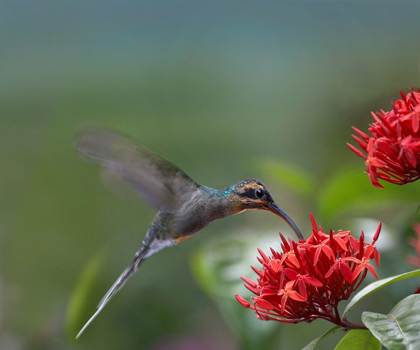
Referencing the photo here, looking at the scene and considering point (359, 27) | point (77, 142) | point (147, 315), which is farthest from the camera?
point (359, 27)

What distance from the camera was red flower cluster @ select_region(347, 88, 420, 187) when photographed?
62 cm

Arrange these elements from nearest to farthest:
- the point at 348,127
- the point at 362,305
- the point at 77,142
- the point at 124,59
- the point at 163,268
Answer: the point at 77,142 < the point at 362,305 < the point at 163,268 < the point at 348,127 < the point at 124,59

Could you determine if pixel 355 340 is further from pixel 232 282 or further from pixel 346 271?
pixel 232 282

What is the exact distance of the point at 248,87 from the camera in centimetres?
387

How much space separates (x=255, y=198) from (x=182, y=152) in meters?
2.14

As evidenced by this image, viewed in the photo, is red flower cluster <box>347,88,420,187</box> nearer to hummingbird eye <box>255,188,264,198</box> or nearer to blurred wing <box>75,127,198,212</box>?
hummingbird eye <box>255,188,264,198</box>

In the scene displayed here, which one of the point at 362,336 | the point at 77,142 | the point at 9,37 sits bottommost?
the point at 362,336

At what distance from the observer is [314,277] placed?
67cm

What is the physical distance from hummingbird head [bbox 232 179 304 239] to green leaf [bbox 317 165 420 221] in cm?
41

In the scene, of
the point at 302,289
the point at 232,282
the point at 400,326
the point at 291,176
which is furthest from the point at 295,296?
the point at 291,176

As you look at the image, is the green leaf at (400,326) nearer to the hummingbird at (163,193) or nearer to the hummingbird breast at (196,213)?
the hummingbird at (163,193)

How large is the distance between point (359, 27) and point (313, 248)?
2.92m

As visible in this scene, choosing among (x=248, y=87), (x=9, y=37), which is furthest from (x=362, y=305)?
(x=9, y=37)

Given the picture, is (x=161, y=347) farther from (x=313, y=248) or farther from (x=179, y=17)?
(x=179, y=17)
